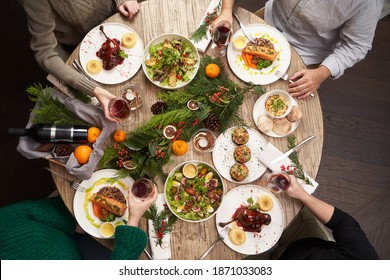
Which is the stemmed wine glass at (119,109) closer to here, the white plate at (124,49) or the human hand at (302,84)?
the white plate at (124,49)

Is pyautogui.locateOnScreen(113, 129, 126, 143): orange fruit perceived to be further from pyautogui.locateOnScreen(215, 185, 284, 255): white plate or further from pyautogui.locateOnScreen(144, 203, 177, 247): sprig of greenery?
pyautogui.locateOnScreen(215, 185, 284, 255): white plate

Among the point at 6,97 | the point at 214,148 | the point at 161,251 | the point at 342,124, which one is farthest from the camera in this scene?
the point at 342,124

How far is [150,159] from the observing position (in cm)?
168

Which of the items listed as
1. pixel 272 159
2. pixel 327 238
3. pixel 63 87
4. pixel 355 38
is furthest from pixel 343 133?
pixel 63 87

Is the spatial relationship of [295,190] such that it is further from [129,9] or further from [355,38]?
[129,9]

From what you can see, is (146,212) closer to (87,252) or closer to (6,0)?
(87,252)

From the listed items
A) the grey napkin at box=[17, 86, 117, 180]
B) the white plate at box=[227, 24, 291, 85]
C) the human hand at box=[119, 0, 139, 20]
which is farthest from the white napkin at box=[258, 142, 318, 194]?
the human hand at box=[119, 0, 139, 20]

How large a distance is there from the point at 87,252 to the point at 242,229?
977 mm

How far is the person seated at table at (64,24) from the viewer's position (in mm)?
1735

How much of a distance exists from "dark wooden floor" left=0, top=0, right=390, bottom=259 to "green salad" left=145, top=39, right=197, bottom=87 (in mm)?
1479

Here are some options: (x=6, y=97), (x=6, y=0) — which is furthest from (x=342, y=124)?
(x=6, y=0)

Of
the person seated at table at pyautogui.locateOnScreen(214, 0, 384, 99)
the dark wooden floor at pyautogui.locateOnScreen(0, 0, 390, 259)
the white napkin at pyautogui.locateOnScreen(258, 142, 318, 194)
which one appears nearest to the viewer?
the white napkin at pyautogui.locateOnScreen(258, 142, 318, 194)

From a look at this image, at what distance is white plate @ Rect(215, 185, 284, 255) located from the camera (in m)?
1.71

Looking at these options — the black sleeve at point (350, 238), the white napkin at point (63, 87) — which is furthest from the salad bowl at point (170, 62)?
the black sleeve at point (350, 238)
